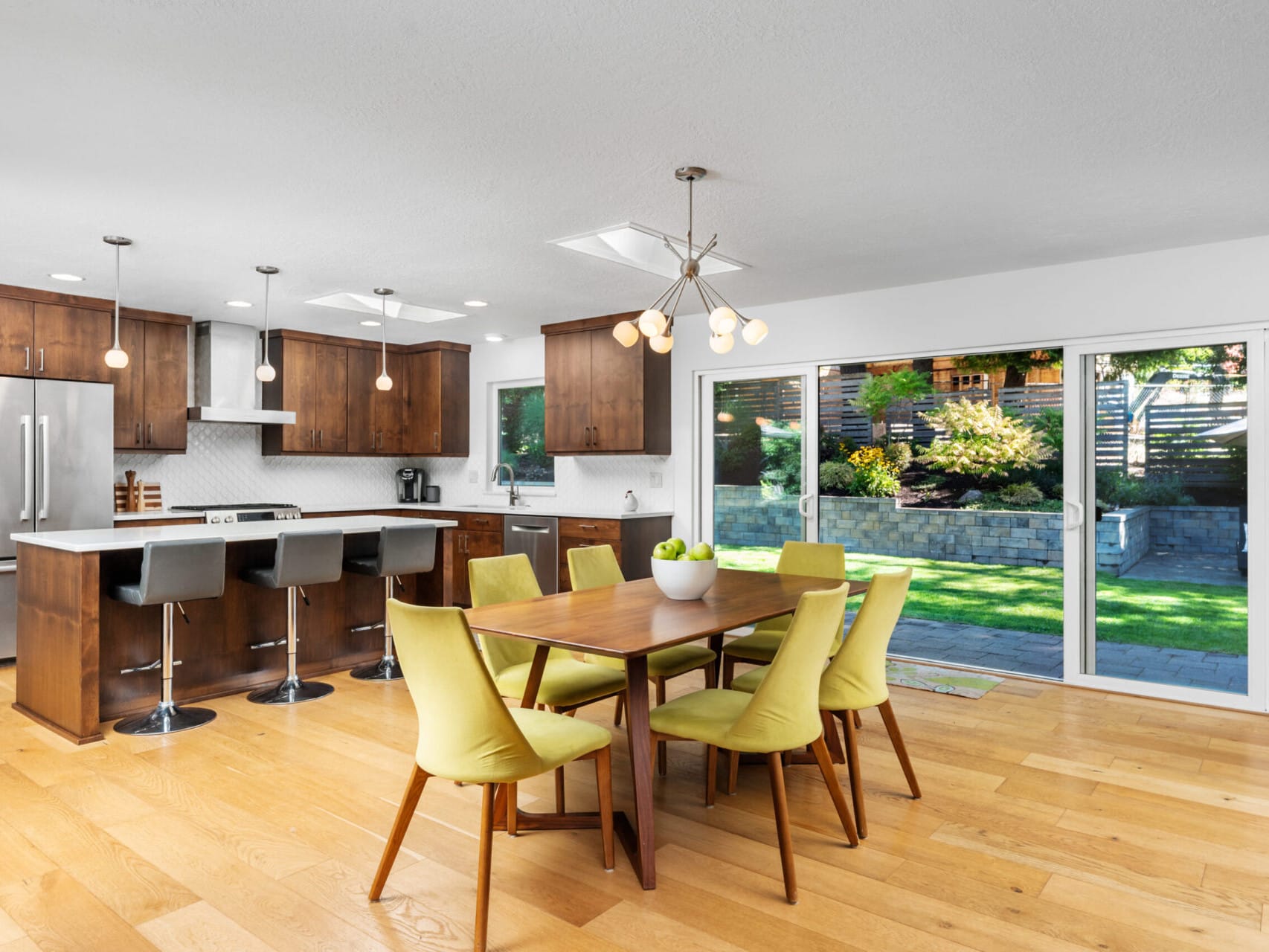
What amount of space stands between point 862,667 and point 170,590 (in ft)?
9.73

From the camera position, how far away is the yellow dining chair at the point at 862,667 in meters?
2.77

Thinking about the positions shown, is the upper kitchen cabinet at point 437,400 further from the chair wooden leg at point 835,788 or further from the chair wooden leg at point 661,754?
the chair wooden leg at point 835,788

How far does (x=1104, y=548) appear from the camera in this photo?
4.62m

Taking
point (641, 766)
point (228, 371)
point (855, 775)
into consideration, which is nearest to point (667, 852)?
point (641, 766)

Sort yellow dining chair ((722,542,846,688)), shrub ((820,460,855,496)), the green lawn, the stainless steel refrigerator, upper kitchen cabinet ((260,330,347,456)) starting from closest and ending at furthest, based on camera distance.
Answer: yellow dining chair ((722,542,846,688)) < the green lawn < the stainless steel refrigerator < shrub ((820,460,855,496)) < upper kitchen cabinet ((260,330,347,456))

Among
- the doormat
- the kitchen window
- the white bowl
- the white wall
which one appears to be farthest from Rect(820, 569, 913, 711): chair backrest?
the kitchen window

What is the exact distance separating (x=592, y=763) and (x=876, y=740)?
1.26 m

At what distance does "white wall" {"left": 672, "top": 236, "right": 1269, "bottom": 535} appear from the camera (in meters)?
4.19

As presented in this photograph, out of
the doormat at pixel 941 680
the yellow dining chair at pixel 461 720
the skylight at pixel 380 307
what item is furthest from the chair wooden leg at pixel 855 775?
the skylight at pixel 380 307

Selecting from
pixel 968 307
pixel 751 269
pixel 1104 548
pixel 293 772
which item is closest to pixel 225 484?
pixel 293 772

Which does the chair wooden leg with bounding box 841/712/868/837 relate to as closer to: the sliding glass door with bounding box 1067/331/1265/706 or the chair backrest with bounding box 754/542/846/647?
the chair backrest with bounding box 754/542/846/647

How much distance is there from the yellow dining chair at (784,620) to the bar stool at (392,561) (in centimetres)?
190

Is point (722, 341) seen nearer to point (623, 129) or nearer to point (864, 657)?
point (623, 129)

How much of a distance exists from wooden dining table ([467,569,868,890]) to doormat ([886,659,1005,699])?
4.83ft
